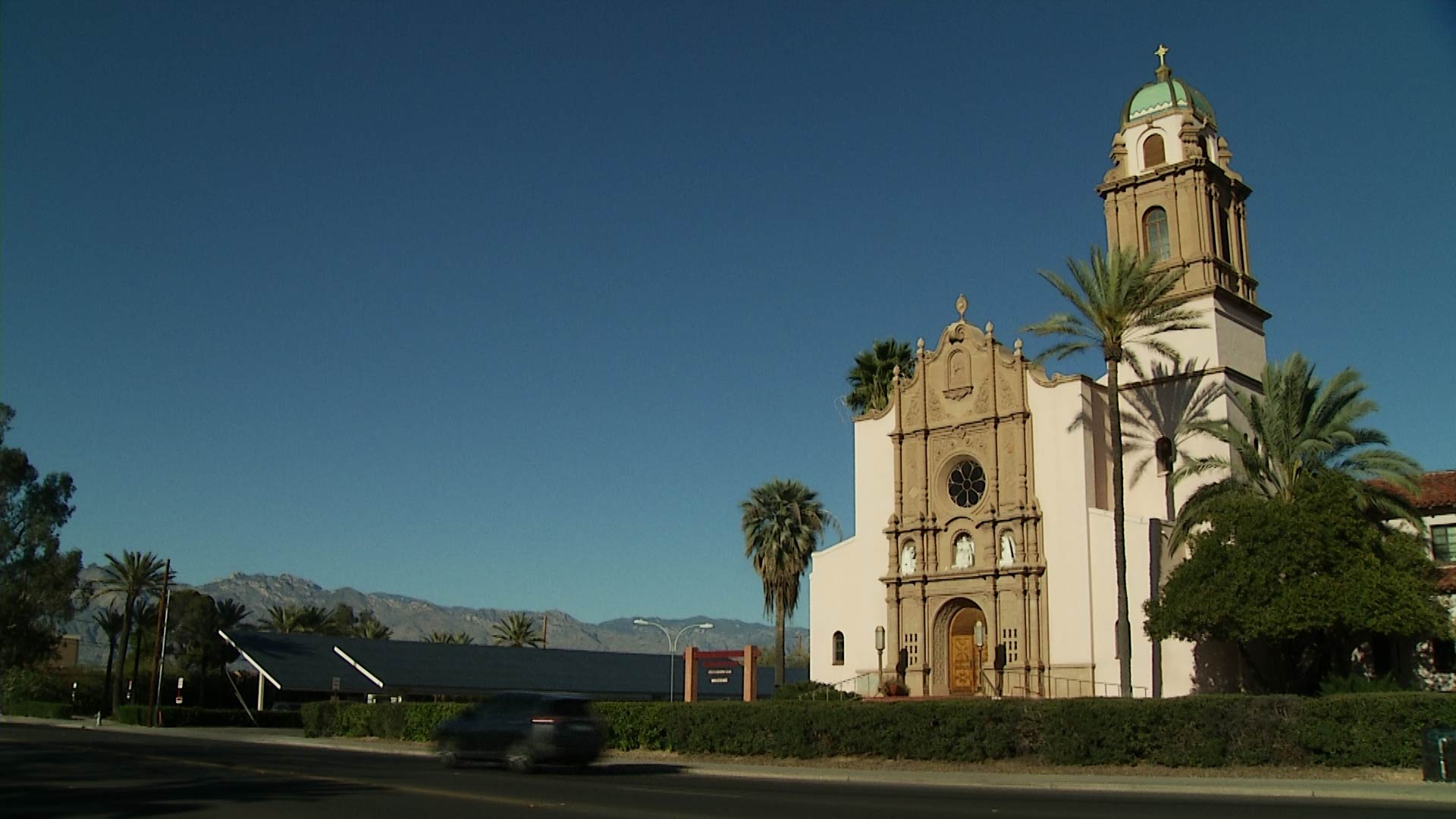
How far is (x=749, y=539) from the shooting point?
2227 inches

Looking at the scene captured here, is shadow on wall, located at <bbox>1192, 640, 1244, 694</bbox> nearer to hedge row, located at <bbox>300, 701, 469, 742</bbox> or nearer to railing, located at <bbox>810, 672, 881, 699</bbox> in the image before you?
railing, located at <bbox>810, 672, 881, 699</bbox>

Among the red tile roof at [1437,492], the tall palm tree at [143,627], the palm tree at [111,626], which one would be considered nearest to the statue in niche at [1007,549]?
the red tile roof at [1437,492]

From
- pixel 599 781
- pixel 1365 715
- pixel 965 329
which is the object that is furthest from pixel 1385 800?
pixel 965 329

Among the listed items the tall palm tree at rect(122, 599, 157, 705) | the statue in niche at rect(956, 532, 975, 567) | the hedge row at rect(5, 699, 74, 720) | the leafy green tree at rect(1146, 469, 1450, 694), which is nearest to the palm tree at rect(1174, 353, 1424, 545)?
the leafy green tree at rect(1146, 469, 1450, 694)

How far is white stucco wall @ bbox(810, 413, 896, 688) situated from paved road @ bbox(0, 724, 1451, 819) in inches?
794

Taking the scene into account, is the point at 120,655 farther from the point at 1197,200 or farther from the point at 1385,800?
the point at 1385,800

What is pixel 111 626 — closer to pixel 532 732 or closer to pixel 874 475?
pixel 874 475

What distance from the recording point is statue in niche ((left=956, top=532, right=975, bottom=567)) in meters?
43.7

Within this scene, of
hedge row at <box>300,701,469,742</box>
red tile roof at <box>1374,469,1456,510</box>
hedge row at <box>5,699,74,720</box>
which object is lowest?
hedge row at <box>5,699,74,720</box>

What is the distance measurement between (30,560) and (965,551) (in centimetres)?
5149

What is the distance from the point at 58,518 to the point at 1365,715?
66.8 metres

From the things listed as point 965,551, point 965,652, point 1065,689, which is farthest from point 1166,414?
point 965,652

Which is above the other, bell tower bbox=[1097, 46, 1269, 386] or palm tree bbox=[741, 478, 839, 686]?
bell tower bbox=[1097, 46, 1269, 386]

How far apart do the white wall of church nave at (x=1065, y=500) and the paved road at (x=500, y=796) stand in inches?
716
